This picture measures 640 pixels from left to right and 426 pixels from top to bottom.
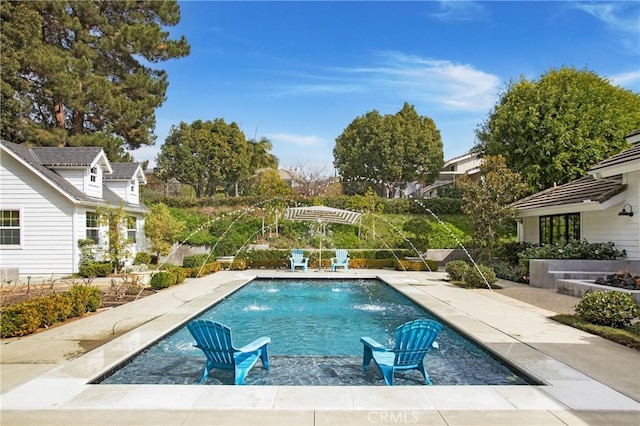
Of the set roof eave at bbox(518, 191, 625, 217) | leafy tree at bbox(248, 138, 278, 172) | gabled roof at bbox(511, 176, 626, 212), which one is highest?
leafy tree at bbox(248, 138, 278, 172)

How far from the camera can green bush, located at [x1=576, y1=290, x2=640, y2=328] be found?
911cm

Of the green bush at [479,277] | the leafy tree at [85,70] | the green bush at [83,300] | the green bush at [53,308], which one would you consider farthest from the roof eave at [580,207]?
the leafy tree at [85,70]

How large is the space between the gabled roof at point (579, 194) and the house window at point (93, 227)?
1981 cm

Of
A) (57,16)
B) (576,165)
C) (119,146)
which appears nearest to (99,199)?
(119,146)

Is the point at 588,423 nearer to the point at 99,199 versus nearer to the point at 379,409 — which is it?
the point at 379,409

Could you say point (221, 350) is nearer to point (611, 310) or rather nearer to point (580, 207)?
point (611, 310)

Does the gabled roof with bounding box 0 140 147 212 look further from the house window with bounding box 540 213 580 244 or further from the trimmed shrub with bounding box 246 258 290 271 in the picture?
the house window with bounding box 540 213 580 244

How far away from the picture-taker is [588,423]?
447 cm

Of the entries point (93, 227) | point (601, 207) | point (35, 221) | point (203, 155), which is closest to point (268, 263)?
point (93, 227)

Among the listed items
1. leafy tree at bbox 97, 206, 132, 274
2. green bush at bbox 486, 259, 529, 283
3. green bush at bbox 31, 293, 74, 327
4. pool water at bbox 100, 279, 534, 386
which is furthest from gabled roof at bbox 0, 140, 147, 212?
green bush at bbox 486, 259, 529, 283

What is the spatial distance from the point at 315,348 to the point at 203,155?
115 feet

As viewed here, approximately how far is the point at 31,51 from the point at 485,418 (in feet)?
107

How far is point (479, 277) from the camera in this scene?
608 inches

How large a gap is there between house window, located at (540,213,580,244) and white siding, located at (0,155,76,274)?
21088 millimetres
